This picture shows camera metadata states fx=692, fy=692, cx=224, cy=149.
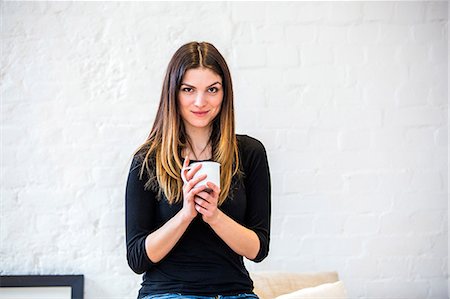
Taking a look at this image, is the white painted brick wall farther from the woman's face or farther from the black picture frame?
the woman's face

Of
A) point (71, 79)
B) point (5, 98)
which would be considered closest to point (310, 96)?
point (71, 79)

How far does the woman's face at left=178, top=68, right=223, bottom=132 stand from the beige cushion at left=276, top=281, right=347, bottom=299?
2.53 ft

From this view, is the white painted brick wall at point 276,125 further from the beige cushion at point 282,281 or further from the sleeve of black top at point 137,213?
the sleeve of black top at point 137,213

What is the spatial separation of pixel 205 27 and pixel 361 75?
651mm

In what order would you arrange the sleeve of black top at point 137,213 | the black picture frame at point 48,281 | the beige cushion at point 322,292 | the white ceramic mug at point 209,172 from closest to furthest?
the white ceramic mug at point 209,172
the sleeve of black top at point 137,213
the beige cushion at point 322,292
the black picture frame at point 48,281

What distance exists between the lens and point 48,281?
2.62 metres

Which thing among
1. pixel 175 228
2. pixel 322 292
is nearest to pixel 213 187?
pixel 175 228

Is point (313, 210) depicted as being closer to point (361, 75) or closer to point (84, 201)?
point (361, 75)

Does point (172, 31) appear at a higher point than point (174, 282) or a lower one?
higher

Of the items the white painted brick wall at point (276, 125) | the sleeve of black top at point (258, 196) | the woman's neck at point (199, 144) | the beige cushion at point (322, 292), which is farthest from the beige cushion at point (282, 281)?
the woman's neck at point (199, 144)

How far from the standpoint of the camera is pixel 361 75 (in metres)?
2.77

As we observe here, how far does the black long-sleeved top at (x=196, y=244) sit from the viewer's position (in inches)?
65.1

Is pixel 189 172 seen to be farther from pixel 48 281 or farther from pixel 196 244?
pixel 48 281

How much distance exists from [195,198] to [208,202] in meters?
0.03
